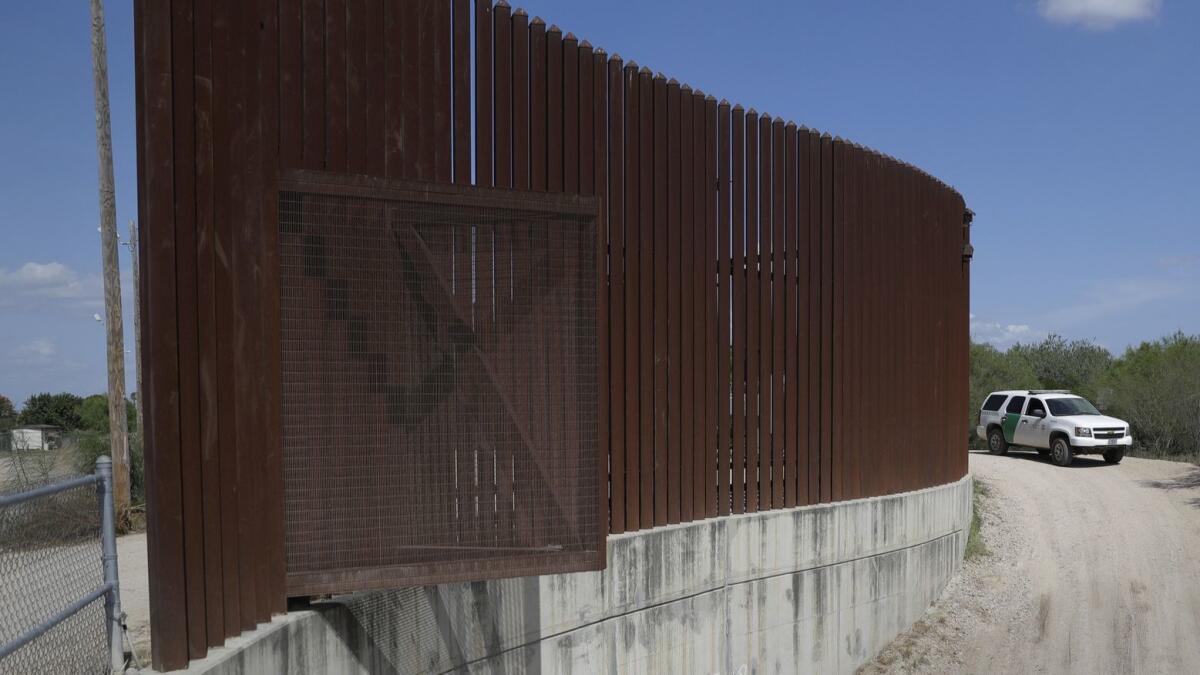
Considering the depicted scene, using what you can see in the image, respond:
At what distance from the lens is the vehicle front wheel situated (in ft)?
71.1

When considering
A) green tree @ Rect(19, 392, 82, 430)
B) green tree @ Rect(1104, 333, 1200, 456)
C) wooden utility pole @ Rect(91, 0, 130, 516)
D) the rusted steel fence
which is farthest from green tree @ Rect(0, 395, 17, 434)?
green tree @ Rect(1104, 333, 1200, 456)

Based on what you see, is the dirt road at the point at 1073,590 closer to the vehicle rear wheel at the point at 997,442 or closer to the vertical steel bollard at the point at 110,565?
the vehicle rear wheel at the point at 997,442

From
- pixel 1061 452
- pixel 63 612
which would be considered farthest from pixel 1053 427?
pixel 63 612

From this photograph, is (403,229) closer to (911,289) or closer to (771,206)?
(771,206)

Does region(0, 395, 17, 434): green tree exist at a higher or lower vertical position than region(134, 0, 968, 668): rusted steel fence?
lower

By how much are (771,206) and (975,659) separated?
6.64 meters

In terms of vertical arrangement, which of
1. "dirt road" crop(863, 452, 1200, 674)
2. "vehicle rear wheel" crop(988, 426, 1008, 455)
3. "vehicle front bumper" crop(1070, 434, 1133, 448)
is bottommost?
"dirt road" crop(863, 452, 1200, 674)

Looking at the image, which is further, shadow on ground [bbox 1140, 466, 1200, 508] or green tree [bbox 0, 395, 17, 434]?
green tree [bbox 0, 395, 17, 434]

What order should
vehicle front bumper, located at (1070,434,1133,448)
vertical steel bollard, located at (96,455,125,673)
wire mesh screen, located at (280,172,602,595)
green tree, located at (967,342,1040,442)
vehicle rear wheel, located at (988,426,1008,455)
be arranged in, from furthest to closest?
green tree, located at (967,342,1040,442) → vehicle rear wheel, located at (988,426,1008,455) → vehicle front bumper, located at (1070,434,1133,448) → wire mesh screen, located at (280,172,602,595) → vertical steel bollard, located at (96,455,125,673)

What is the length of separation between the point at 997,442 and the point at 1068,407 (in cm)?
261

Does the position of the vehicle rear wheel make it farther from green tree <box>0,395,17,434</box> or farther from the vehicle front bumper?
green tree <box>0,395,17,434</box>

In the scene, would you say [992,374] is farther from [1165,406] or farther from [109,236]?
[109,236]

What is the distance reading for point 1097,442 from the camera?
21.2 m

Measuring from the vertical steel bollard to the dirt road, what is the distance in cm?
935
